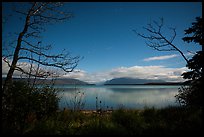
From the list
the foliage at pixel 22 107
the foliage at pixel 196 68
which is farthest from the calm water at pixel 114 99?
the foliage at pixel 196 68

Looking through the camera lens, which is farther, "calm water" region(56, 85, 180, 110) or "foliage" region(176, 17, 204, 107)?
"calm water" region(56, 85, 180, 110)

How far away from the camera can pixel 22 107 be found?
509 cm

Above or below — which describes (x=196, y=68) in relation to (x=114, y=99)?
above

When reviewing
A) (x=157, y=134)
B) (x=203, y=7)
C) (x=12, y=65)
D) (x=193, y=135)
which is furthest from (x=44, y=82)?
(x=203, y=7)

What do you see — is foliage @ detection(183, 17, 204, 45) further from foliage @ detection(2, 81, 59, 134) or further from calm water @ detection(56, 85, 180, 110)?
foliage @ detection(2, 81, 59, 134)

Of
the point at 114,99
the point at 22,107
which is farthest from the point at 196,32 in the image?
the point at 114,99

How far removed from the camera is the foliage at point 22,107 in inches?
192

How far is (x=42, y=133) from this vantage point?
15.0 feet

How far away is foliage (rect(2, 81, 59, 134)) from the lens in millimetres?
4888

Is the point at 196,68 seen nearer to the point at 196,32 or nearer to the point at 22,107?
the point at 196,32

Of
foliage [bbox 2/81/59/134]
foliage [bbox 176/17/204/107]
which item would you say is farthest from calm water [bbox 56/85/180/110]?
foliage [bbox 176/17/204/107]

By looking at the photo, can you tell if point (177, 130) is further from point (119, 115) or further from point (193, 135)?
point (119, 115)

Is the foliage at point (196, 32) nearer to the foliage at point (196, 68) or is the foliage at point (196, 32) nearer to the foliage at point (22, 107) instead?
the foliage at point (196, 68)

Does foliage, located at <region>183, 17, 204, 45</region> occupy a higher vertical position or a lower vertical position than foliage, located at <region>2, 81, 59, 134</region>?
higher
